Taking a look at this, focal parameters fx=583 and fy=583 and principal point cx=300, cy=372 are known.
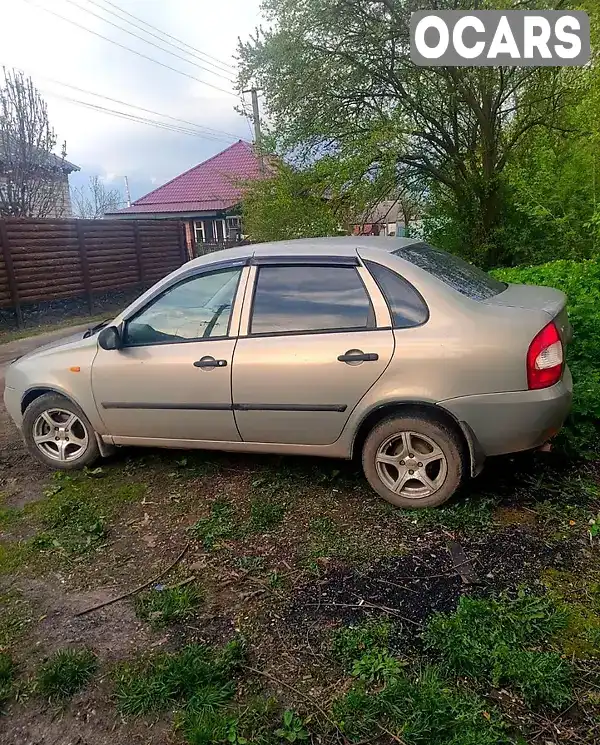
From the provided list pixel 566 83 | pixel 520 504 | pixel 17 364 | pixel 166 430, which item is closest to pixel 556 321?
pixel 520 504

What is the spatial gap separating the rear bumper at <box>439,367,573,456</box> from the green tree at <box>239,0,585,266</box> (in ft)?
21.9

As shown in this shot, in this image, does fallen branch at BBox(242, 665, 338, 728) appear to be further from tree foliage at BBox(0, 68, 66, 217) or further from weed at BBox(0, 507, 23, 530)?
tree foliage at BBox(0, 68, 66, 217)

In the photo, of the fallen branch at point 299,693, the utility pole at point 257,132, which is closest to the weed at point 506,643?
the fallen branch at point 299,693

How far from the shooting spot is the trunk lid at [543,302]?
3.46 metres

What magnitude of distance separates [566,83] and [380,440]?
817 centimetres

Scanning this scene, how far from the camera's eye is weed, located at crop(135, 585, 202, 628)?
8.99 ft

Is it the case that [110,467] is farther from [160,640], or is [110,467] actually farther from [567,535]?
[567,535]

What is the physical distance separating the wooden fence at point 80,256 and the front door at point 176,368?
8.80 m

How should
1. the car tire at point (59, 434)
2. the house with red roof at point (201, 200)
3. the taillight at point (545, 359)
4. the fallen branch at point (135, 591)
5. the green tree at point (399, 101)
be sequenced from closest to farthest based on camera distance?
the fallen branch at point (135, 591), the taillight at point (545, 359), the car tire at point (59, 434), the green tree at point (399, 101), the house with red roof at point (201, 200)

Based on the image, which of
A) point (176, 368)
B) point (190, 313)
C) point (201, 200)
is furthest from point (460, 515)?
point (201, 200)

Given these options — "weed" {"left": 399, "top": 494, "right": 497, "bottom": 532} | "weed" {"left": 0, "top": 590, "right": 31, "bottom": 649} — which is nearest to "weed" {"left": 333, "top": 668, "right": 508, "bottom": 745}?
"weed" {"left": 399, "top": 494, "right": 497, "bottom": 532}

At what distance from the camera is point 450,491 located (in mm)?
3484

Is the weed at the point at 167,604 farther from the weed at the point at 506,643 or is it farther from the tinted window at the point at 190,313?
the tinted window at the point at 190,313

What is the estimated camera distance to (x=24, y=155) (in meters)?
16.3
